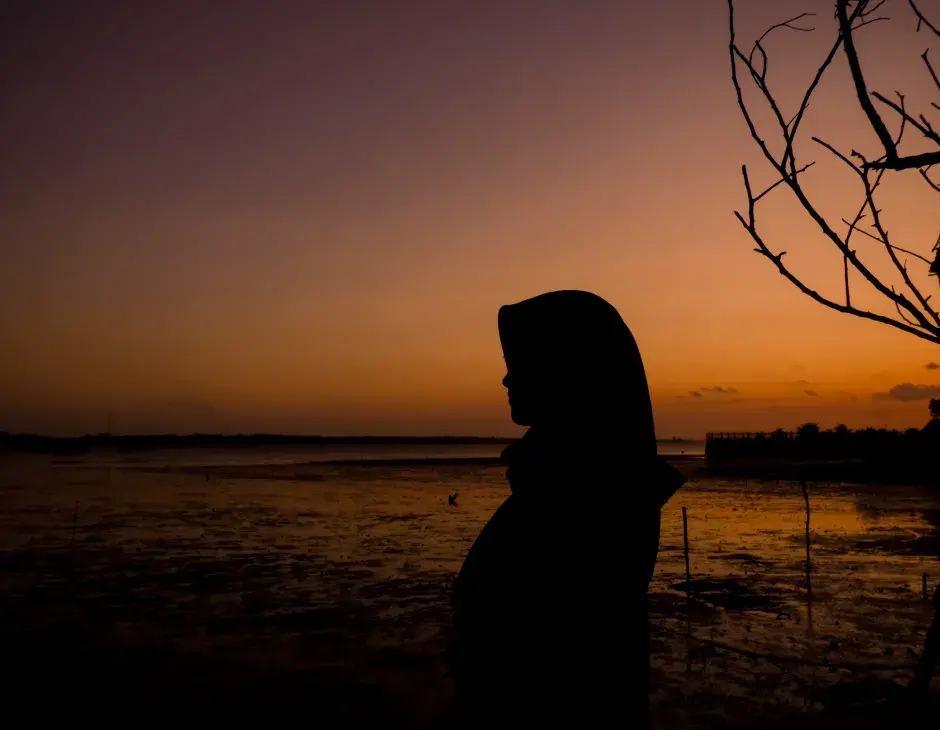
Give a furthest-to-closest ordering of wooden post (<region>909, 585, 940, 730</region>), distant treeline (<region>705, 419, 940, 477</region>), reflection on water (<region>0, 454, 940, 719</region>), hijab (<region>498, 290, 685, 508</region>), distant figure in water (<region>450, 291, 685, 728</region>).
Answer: distant treeline (<region>705, 419, 940, 477</region>) < reflection on water (<region>0, 454, 940, 719</region>) < hijab (<region>498, 290, 685, 508</region>) < distant figure in water (<region>450, 291, 685, 728</region>) < wooden post (<region>909, 585, 940, 730</region>)

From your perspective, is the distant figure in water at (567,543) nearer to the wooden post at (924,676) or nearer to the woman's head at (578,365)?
the woman's head at (578,365)

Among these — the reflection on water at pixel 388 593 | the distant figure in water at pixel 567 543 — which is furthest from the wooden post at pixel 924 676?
the reflection on water at pixel 388 593

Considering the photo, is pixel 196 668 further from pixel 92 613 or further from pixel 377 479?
pixel 377 479

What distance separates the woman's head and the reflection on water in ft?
1.39

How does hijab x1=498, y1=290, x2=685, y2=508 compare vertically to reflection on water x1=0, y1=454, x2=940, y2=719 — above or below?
above

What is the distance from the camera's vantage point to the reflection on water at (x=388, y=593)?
10742 mm

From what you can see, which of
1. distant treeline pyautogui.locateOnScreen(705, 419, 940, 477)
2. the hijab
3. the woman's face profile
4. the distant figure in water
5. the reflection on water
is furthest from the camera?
distant treeline pyautogui.locateOnScreen(705, 419, 940, 477)

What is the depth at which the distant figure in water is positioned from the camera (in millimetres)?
1863

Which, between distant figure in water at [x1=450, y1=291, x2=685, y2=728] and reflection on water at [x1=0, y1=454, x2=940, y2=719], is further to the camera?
reflection on water at [x1=0, y1=454, x2=940, y2=719]

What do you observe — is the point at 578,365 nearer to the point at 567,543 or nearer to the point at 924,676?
the point at 567,543

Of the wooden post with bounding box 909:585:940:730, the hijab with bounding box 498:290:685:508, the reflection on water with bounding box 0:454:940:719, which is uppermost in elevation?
the hijab with bounding box 498:290:685:508

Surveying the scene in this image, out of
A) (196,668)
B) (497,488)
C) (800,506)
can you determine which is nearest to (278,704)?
(196,668)

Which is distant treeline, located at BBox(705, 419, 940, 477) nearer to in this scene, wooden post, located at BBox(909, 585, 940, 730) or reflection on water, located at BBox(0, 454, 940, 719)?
reflection on water, located at BBox(0, 454, 940, 719)

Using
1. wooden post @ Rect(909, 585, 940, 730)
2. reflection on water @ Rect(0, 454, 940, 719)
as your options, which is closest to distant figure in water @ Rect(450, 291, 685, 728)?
reflection on water @ Rect(0, 454, 940, 719)
